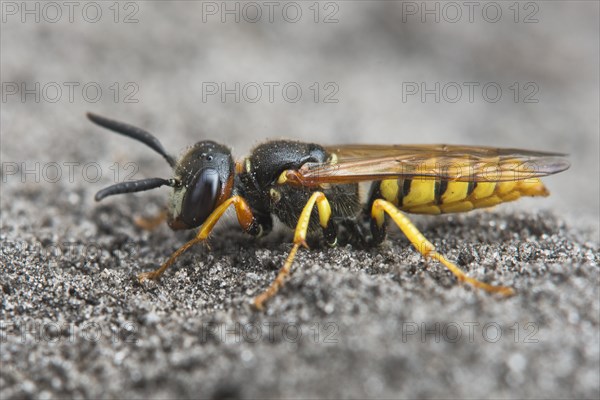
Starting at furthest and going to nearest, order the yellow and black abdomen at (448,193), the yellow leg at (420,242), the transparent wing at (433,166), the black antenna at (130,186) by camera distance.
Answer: the yellow and black abdomen at (448,193)
the transparent wing at (433,166)
the black antenna at (130,186)
the yellow leg at (420,242)

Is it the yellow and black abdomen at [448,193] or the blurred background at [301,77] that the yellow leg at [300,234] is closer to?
the yellow and black abdomen at [448,193]

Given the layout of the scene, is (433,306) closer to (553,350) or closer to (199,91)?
(553,350)

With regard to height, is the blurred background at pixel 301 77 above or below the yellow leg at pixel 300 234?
above

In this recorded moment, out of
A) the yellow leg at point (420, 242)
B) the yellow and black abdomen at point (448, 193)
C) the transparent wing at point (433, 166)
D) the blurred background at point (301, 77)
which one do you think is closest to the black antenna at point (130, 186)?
the transparent wing at point (433, 166)

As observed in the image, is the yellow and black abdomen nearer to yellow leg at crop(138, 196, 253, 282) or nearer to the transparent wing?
the transparent wing

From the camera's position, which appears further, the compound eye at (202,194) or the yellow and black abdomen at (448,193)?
the yellow and black abdomen at (448,193)

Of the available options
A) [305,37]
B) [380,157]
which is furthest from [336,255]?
[305,37]

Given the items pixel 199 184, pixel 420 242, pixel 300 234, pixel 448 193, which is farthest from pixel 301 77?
pixel 420 242
